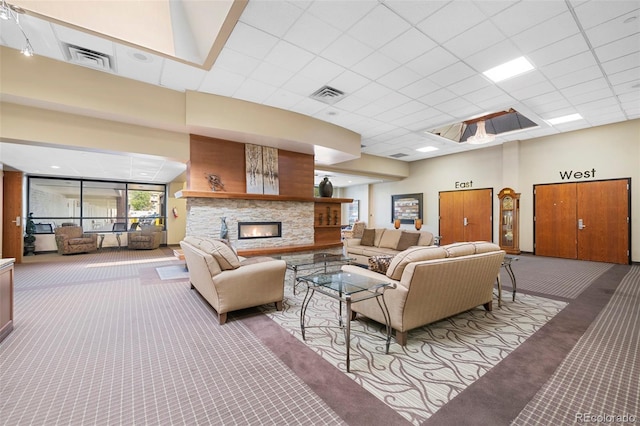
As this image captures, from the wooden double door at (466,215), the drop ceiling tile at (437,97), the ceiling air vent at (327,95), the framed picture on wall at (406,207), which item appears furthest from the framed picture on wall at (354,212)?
the ceiling air vent at (327,95)

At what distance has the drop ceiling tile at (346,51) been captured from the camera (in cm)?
339

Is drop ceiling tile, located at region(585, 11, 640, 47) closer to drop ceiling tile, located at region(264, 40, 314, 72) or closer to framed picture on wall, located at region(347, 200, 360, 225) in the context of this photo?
drop ceiling tile, located at region(264, 40, 314, 72)

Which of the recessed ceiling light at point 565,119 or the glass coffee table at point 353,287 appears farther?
the recessed ceiling light at point 565,119

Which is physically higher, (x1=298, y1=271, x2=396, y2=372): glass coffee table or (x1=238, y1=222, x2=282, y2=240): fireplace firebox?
(x1=238, y1=222, x2=282, y2=240): fireplace firebox

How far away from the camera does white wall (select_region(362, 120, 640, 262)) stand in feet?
20.6

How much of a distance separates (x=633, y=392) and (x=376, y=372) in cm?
174

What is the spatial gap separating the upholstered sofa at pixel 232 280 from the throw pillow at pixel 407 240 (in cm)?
349

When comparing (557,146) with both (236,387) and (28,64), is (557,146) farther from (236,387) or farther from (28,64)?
(28,64)

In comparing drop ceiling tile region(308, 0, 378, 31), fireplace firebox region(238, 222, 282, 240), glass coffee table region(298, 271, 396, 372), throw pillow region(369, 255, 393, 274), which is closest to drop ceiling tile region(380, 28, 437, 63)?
drop ceiling tile region(308, 0, 378, 31)

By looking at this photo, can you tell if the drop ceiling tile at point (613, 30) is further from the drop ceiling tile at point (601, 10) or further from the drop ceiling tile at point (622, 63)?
the drop ceiling tile at point (622, 63)

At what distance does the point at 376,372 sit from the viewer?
2.08m

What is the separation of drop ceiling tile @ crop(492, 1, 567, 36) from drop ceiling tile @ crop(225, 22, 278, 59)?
2645 millimetres

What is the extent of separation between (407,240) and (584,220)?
16.2 ft

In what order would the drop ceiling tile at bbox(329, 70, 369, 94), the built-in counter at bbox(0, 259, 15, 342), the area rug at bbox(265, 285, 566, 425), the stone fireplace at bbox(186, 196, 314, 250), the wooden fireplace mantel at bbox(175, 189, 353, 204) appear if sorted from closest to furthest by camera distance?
the area rug at bbox(265, 285, 566, 425) → the built-in counter at bbox(0, 259, 15, 342) → the drop ceiling tile at bbox(329, 70, 369, 94) → the wooden fireplace mantel at bbox(175, 189, 353, 204) → the stone fireplace at bbox(186, 196, 314, 250)
